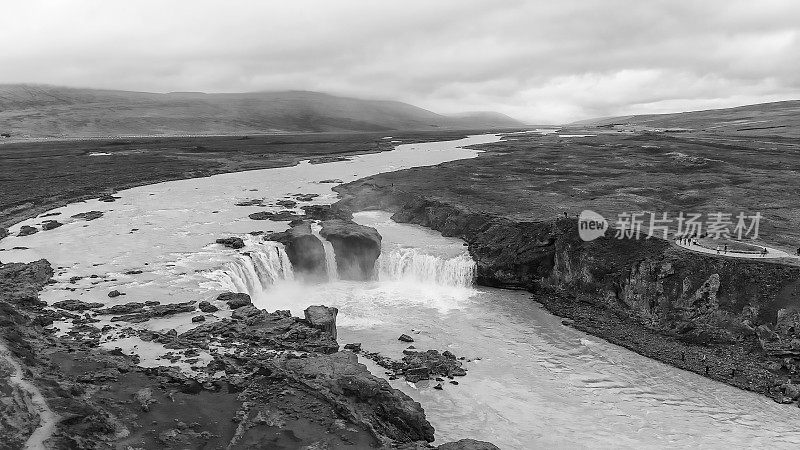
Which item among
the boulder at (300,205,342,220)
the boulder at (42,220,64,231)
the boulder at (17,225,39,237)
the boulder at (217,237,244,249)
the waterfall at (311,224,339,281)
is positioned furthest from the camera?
the boulder at (300,205,342,220)

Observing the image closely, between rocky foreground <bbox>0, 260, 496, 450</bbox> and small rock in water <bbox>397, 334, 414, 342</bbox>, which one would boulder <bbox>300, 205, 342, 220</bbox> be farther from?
rocky foreground <bbox>0, 260, 496, 450</bbox>

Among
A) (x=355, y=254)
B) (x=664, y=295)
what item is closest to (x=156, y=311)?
(x=355, y=254)

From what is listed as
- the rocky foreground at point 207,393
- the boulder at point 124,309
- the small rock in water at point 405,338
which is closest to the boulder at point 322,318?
the rocky foreground at point 207,393

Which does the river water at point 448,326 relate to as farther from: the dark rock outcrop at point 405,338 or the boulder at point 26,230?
the boulder at point 26,230

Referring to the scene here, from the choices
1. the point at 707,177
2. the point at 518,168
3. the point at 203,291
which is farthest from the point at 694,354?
the point at 518,168

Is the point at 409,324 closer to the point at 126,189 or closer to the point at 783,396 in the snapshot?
the point at 783,396

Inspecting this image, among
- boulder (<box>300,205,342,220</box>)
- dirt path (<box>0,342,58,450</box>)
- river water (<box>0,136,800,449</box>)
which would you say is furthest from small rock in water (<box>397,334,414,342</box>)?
boulder (<box>300,205,342,220</box>)

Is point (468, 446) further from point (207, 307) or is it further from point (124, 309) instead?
point (124, 309)
